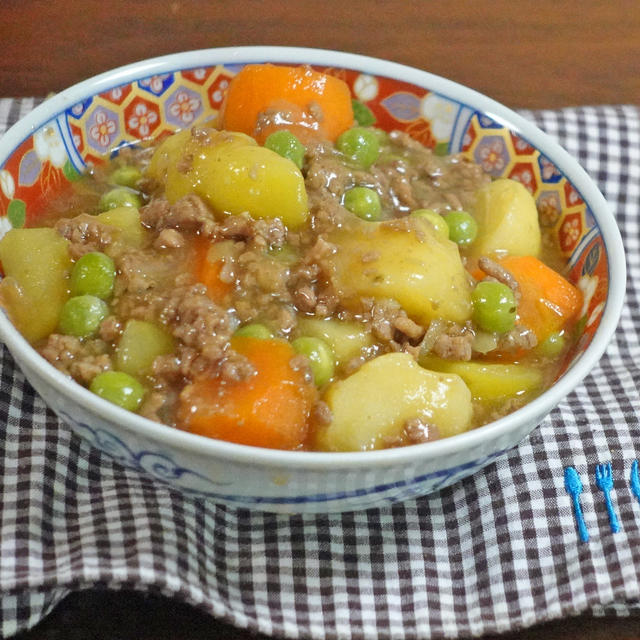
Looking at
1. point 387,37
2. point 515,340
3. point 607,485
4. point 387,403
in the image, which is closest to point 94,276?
point 387,403

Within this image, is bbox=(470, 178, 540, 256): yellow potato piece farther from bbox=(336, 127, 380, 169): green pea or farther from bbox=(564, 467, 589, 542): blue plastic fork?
bbox=(564, 467, 589, 542): blue plastic fork

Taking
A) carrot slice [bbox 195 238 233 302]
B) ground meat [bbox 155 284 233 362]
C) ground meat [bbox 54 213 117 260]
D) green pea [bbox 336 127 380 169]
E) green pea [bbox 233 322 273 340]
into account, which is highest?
green pea [bbox 336 127 380 169]

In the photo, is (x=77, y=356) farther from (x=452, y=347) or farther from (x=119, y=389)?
(x=452, y=347)

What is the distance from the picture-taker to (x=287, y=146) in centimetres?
278

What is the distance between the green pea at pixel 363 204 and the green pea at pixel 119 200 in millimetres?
704

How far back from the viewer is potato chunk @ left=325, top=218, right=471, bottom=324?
2418 millimetres

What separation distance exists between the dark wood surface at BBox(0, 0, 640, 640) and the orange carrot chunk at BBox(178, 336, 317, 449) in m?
2.89

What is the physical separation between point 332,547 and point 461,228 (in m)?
1.13

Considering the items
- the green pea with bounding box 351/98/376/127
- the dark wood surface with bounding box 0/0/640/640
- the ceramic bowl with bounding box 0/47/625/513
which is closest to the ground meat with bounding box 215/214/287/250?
the ceramic bowl with bounding box 0/47/625/513

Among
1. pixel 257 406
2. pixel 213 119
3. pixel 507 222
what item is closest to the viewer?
pixel 257 406

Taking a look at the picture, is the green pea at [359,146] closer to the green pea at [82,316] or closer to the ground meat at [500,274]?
the ground meat at [500,274]

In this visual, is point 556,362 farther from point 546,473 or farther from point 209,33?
point 209,33

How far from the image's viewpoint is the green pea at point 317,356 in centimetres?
229

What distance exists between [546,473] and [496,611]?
0.52 metres
